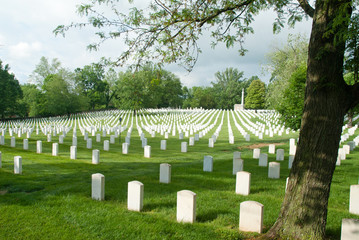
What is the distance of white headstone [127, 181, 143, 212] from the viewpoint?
5320 millimetres

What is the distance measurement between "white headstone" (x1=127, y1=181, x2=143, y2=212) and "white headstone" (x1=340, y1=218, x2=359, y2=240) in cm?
345

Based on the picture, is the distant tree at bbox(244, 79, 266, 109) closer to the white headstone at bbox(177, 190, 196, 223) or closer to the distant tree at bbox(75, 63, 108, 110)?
the distant tree at bbox(75, 63, 108, 110)

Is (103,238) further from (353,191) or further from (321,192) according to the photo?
(353,191)

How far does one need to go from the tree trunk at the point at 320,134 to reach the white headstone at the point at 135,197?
2.54 metres

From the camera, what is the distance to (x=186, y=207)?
4809mm

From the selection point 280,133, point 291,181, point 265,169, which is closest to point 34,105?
point 280,133

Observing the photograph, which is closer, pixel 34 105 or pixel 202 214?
pixel 202 214

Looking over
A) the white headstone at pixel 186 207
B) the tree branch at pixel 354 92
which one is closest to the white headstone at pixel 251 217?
the white headstone at pixel 186 207

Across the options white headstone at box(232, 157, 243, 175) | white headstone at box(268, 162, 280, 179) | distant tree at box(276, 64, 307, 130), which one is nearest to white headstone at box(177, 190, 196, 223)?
white headstone at box(232, 157, 243, 175)

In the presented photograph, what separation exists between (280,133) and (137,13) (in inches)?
817

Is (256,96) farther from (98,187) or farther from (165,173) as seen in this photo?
(98,187)

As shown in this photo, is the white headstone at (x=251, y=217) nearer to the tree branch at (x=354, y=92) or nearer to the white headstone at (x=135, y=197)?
the white headstone at (x=135, y=197)

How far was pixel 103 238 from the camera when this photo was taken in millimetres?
4172

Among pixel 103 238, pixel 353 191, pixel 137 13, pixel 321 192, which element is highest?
pixel 137 13
